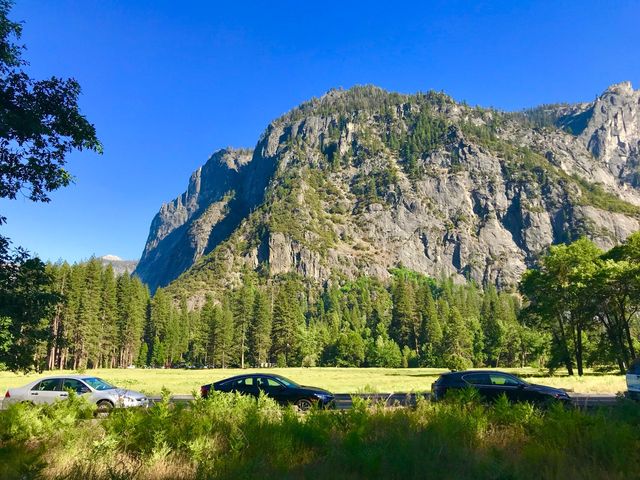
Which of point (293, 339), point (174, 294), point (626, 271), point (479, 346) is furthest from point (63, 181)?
point (174, 294)

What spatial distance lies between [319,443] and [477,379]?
10399 millimetres

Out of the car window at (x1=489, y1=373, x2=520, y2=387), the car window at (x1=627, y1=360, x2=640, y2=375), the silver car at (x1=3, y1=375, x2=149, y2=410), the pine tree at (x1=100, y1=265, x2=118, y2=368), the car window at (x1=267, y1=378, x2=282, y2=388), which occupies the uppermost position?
the pine tree at (x1=100, y1=265, x2=118, y2=368)

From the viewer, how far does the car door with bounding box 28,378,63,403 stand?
58.6ft

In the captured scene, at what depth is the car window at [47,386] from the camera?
59.6ft

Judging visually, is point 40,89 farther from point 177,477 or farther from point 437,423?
point 437,423

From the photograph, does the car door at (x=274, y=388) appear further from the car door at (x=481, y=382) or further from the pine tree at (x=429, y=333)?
the pine tree at (x=429, y=333)

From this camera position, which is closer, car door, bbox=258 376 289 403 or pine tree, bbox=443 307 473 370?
car door, bbox=258 376 289 403

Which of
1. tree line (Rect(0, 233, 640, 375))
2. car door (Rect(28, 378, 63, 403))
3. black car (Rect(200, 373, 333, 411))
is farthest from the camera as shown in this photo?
tree line (Rect(0, 233, 640, 375))

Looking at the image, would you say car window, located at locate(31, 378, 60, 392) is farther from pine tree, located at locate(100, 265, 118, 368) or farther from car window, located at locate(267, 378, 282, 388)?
pine tree, located at locate(100, 265, 118, 368)

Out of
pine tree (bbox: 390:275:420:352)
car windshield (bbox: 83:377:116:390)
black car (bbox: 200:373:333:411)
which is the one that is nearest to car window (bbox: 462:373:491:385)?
black car (bbox: 200:373:333:411)

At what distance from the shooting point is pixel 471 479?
21.5 feet

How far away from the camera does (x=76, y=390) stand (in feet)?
58.2

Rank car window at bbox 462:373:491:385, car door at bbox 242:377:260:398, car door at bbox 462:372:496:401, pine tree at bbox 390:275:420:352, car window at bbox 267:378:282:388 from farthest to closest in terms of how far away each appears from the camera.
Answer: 1. pine tree at bbox 390:275:420:352
2. car window at bbox 267:378:282:388
3. car door at bbox 242:377:260:398
4. car window at bbox 462:373:491:385
5. car door at bbox 462:372:496:401

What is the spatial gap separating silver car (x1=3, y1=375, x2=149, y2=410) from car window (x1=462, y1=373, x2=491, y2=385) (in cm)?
1279
